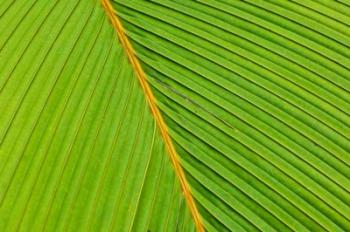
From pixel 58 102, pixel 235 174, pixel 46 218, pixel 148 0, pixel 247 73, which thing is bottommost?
pixel 46 218

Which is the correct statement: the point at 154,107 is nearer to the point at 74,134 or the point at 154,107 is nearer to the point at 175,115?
the point at 175,115

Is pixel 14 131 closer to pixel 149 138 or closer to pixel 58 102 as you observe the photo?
pixel 58 102

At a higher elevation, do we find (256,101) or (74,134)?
(256,101)

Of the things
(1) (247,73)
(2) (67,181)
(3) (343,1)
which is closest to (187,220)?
(2) (67,181)

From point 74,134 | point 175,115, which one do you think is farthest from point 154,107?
point 74,134
